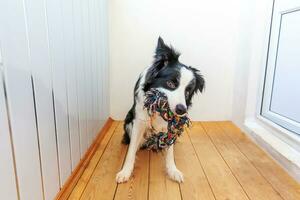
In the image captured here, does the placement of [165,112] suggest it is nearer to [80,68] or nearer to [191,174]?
[191,174]

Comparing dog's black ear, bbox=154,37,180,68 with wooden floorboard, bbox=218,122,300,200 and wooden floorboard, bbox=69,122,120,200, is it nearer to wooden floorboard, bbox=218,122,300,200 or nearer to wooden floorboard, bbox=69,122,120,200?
wooden floorboard, bbox=69,122,120,200

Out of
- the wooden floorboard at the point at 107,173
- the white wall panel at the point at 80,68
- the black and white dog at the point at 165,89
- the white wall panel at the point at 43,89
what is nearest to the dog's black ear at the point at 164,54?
the black and white dog at the point at 165,89

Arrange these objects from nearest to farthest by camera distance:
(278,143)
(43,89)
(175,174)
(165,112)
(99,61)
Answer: (43,89) < (165,112) < (175,174) < (278,143) < (99,61)

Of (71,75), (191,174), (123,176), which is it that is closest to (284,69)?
(191,174)

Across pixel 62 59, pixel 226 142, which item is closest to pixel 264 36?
pixel 226 142

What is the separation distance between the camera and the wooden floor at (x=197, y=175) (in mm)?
1161

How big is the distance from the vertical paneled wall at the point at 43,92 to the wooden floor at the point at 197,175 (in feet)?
0.53

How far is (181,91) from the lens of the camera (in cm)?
121

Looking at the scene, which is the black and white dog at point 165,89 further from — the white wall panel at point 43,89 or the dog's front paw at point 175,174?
the white wall panel at point 43,89

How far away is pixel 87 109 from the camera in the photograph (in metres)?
1.50

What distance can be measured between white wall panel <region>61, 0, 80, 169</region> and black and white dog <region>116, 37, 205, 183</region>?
0.98 ft

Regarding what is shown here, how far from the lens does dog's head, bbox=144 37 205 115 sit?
1.17m

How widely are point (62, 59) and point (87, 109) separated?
0.49 meters

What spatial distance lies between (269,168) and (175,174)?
1.98 ft
